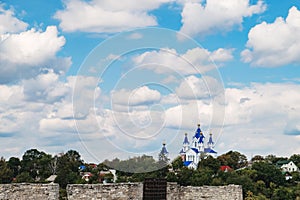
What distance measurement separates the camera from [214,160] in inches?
2879

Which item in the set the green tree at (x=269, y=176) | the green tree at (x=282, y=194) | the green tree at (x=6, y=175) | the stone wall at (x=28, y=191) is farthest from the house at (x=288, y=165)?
the stone wall at (x=28, y=191)

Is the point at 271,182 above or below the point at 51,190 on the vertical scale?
above

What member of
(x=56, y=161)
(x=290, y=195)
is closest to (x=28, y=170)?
(x=56, y=161)

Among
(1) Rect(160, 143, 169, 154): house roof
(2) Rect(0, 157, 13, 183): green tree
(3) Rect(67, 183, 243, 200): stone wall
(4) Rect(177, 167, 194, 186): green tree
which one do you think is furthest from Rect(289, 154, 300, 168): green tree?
(3) Rect(67, 183, 243, 200): stone wall

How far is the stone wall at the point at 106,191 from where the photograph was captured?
472 inches

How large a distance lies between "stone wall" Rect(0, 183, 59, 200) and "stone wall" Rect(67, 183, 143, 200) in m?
0.43

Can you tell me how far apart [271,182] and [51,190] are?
2182 inches

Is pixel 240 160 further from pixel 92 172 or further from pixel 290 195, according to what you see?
pixel 92 172

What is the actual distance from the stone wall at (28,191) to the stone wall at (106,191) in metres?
0.43

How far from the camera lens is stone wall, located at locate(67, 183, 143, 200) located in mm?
12000

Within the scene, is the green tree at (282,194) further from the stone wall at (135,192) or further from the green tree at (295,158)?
the green tree at (295,158)

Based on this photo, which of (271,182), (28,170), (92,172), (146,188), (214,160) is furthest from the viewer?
(214,160)

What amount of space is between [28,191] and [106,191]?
2.08m

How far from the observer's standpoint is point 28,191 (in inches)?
455
